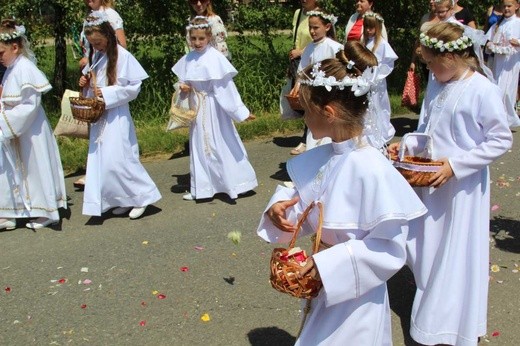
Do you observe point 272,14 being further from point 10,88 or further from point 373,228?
point 373,228

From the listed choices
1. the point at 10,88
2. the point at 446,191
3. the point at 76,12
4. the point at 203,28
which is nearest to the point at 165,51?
the point at 76,12

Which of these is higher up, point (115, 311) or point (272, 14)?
point (272, 14)

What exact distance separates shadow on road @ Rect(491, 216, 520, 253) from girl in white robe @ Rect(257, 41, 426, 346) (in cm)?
290

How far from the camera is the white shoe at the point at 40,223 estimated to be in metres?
6.15

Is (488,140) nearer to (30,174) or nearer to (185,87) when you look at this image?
(185,87)

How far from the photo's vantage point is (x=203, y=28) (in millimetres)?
6637

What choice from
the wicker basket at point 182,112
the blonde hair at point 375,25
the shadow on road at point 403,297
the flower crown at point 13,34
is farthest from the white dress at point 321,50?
the flower crown at point 13,34

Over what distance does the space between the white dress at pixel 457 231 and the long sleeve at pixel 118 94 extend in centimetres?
317

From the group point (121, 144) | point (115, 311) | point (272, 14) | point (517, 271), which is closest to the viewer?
point (115, 311)

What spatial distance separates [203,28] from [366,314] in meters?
4.48

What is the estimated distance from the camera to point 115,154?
6.13 meters

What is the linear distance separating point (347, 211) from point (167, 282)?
2534mm

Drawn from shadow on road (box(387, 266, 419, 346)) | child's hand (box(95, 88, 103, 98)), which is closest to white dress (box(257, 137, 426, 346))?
shadow on road (box(387, 266, 419, 346))

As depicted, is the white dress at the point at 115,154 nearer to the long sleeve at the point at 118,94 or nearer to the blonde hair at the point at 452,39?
the long sleeve at the point at 118,94
